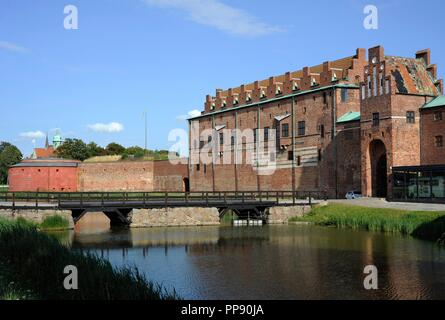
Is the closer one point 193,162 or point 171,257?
point 171,257

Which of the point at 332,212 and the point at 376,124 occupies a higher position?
the point at 376,124

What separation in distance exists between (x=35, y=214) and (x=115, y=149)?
76368mm

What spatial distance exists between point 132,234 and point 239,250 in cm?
824

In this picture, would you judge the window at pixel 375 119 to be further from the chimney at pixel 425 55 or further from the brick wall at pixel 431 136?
the chimney at pixel 425 55

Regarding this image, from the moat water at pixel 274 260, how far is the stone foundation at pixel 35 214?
121 centimetres

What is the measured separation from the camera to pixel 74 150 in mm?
95375

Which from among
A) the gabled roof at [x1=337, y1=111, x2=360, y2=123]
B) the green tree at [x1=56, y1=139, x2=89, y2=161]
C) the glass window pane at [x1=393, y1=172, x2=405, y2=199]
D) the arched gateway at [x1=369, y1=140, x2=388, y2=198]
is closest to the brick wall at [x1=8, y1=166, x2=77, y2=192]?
the green tree at [x1=56, y1=139, x2=89, y2=161]

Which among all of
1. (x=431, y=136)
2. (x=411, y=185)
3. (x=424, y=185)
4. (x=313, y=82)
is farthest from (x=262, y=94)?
(x=424, y=185)

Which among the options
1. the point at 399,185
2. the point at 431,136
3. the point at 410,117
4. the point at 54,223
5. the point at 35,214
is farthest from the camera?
the point at 410,117

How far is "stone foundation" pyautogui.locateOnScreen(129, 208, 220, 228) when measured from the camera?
34531 millimetres

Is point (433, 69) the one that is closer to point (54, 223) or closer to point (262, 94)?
point (262, 94)

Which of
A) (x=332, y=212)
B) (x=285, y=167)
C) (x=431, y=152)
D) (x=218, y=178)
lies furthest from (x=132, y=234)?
(x=218, y=178)
